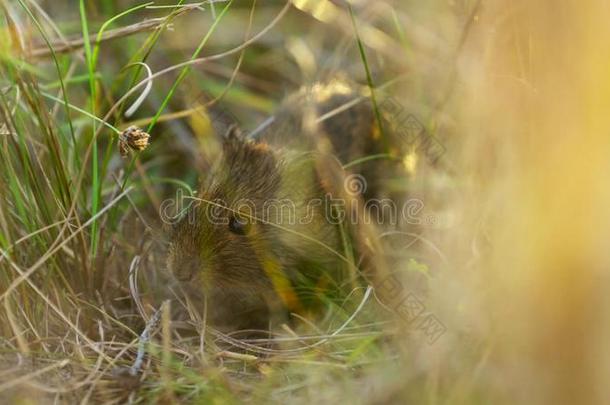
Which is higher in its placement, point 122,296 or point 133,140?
point 133,140

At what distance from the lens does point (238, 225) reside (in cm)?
258

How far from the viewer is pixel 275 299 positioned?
267 centimetres

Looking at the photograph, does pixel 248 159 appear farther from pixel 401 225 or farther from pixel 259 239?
pixel 401 225

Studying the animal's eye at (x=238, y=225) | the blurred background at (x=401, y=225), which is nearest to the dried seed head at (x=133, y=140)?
the blurred background at (x=401, y=225)

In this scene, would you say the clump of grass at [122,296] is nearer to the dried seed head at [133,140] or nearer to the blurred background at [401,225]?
the blurred background at [401,225]

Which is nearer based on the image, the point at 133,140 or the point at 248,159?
the point at 133,140

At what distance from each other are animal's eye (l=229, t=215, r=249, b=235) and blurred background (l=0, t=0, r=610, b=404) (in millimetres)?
313

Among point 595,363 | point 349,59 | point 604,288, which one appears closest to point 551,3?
point 604,288

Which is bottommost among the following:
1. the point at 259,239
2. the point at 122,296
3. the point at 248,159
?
the point at 122,296

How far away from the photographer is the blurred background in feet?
5.27

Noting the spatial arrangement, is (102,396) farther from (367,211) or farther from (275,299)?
(367,211)

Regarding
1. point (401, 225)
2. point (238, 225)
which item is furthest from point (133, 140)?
point (401, 225)

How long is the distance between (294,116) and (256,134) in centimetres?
18

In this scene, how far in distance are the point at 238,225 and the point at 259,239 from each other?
10cm
